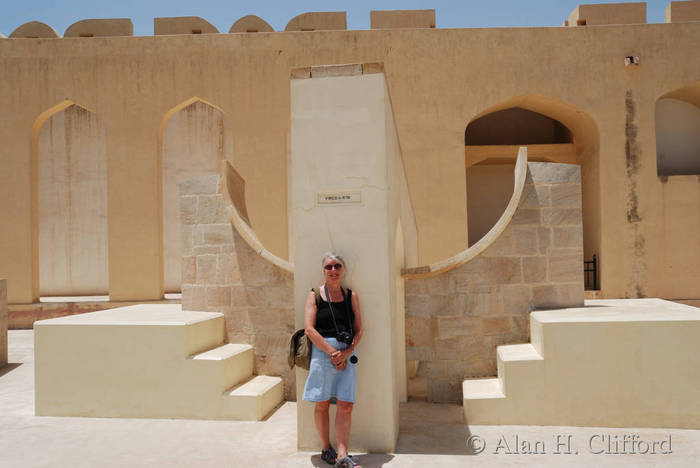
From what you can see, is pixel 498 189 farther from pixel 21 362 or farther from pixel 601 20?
pixel 21 362

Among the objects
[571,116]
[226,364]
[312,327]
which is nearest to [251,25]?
[571,116]

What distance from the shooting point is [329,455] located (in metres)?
3.99

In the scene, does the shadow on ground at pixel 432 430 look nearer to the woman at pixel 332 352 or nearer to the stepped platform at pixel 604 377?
the stepped platform at pixel 604 377

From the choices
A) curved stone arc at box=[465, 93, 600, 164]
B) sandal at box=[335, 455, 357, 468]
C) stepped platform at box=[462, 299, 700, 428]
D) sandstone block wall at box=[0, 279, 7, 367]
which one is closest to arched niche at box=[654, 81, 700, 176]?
curved stone arc at box=[465, 93, 600, 164]

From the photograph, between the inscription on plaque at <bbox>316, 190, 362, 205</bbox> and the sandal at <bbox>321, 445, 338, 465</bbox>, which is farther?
the inscription on plaque at <bbox>316, 190, 362, 205</bbox>

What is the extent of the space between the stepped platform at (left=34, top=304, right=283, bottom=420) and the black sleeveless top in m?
1.57

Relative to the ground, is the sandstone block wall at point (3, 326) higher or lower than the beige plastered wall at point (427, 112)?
lower

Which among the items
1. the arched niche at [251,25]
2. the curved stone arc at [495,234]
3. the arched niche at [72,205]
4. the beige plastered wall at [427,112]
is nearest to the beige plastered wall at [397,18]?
the beige plastered wall at [427,112]

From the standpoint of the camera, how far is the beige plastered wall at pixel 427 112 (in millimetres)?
10977

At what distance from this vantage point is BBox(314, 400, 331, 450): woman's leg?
13.1 ft

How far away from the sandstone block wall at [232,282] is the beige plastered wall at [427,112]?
465 cm

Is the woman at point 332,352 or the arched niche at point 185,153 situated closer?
the woman at point 332,352

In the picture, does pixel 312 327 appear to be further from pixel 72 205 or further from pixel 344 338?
pixel 72 205

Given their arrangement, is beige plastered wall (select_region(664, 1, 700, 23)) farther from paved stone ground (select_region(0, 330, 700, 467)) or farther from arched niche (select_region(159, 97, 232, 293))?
arched niche (select_region(159, 97, 232, 293))
